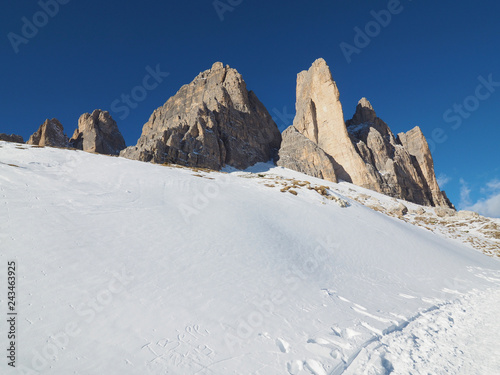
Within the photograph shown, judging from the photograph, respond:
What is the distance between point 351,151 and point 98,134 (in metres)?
92.0

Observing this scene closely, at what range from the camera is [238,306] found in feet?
18.7

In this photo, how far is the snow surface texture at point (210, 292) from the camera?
4.09 m

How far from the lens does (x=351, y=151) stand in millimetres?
72875

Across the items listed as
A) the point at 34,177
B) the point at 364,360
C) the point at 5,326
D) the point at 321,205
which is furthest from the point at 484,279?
the point at 34,177

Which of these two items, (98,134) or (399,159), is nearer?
(399,159)

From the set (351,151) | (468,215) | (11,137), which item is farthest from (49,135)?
(468,215)

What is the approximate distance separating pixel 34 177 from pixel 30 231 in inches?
223

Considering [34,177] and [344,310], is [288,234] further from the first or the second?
[34,177]

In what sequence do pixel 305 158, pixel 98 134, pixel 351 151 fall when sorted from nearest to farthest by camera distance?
pixel 351 151, pixel 305 158, pixel 98 134

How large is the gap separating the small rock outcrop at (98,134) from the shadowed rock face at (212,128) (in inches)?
484

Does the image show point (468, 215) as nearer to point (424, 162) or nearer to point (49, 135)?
point (424, 162)

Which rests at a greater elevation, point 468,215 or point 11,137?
point 11,137

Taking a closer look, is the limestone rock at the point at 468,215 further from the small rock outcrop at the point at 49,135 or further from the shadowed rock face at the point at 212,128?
the small rock outcrop at the point at 49,135

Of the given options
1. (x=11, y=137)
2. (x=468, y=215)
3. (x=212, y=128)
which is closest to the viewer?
(x=468, y=215)
